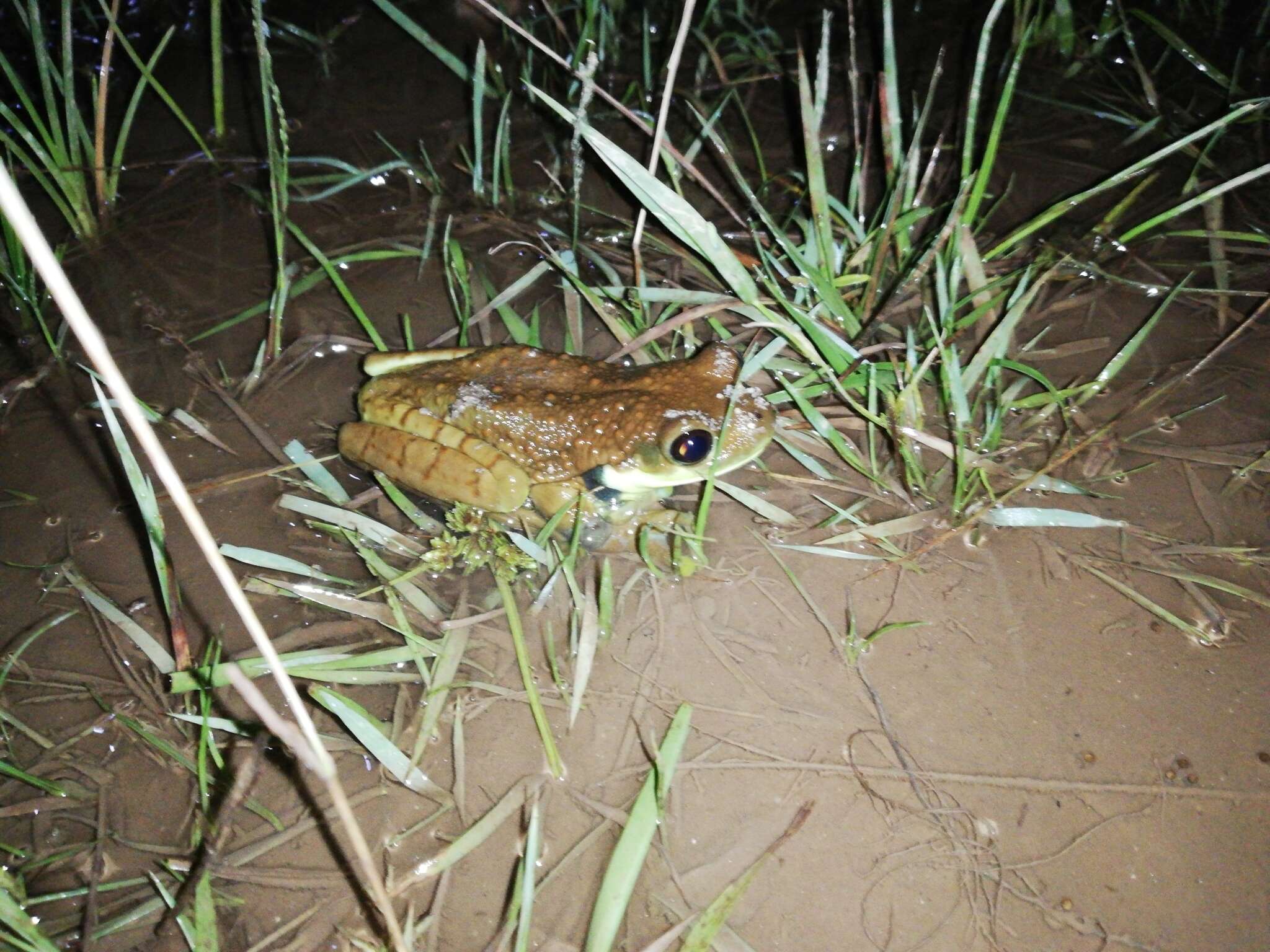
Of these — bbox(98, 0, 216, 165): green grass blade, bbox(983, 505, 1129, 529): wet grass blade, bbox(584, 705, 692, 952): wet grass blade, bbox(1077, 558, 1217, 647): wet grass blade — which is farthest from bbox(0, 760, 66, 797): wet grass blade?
bbox(1077, 558, 1217, 647): wet grass blade

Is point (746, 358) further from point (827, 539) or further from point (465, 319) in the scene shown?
point (465, 319)

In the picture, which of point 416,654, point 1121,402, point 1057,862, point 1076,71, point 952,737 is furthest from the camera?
point 1076,71

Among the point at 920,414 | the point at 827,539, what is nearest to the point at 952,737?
the point at 827,539

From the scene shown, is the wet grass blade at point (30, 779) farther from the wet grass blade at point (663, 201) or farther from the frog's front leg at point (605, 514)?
the wet grass blade at point (663, 201)

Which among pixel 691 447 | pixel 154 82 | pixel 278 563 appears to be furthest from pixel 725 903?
pixel 154 82

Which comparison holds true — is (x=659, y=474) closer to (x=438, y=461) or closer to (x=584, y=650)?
(x=584, y=650)

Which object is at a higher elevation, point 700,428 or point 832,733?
point 700,428
